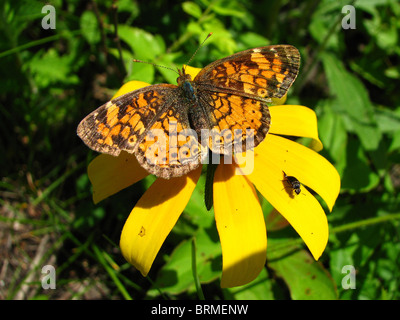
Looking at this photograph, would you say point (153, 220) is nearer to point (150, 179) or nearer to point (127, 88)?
point (150, 179)

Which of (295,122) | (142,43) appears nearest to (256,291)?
(295,122)

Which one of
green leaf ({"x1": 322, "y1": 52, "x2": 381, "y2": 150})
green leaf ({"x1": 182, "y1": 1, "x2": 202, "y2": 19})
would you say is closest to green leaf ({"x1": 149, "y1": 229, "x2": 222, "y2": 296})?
green leaf ({"x1": 322, "y1": 52, "x2": 381, "y2": 150})

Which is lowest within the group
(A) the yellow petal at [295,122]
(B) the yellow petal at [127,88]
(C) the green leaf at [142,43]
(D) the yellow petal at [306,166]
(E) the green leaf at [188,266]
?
(E) the green leaf at [188,266]

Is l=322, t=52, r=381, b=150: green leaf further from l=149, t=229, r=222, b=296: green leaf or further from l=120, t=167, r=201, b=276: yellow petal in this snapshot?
l=120, t=167, r=201, b=276: yellow petal

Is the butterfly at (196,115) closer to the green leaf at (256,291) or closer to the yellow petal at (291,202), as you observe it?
the yellow petal at (291,202)

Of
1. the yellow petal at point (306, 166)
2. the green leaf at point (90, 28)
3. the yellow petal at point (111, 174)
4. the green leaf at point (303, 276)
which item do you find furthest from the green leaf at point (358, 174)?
the green leaf at point (90, 28)
